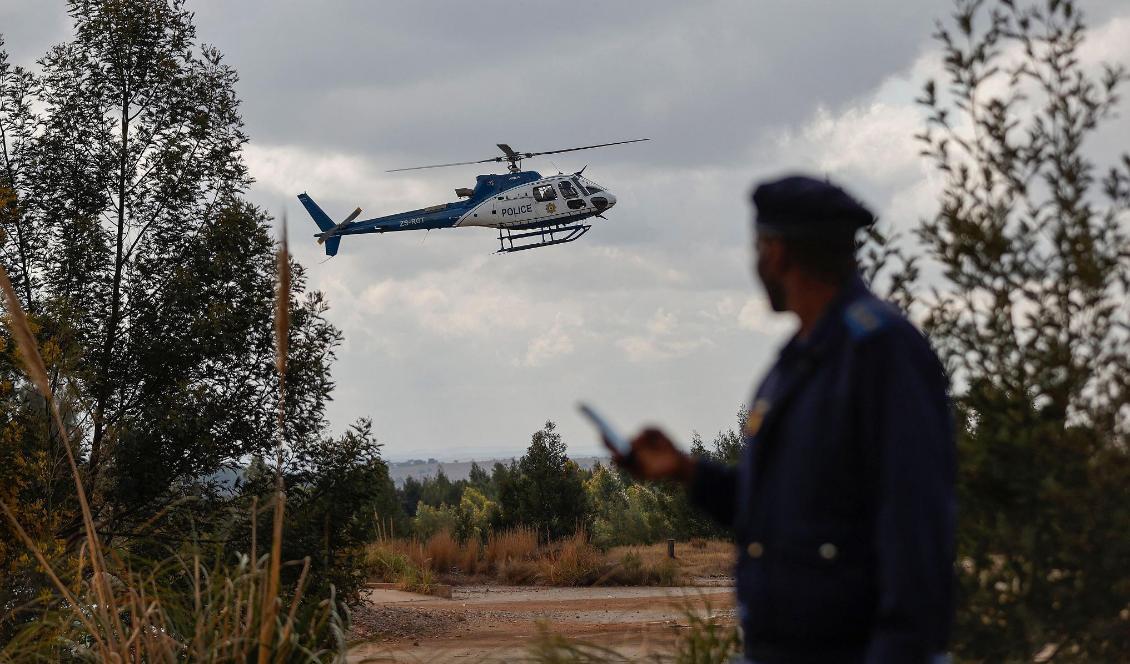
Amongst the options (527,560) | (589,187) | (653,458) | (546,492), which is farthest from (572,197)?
(653,458)

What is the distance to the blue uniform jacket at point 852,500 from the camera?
177cm

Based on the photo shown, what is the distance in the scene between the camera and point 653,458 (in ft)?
7.31

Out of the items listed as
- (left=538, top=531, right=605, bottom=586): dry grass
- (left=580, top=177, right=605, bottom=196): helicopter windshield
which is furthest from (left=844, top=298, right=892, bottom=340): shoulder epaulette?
(left=580, top=177, right=605, bottom=196): helicopter windshield

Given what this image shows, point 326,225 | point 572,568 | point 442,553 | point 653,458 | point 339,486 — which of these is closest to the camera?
point 653,458

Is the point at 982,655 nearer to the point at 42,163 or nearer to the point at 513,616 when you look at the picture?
the point at 42,163

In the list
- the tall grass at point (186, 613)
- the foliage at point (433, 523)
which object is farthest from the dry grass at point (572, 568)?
the tall grass at point (186, 613)

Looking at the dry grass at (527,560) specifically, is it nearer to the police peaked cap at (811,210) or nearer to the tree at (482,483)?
the police peaked cap at (811,210)

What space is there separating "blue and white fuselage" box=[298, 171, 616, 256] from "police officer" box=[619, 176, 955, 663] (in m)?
27.8

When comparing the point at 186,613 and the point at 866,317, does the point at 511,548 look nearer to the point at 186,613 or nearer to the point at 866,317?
the point at 186,613

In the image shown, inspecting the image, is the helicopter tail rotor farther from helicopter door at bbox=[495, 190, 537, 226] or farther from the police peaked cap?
the police peaked cap

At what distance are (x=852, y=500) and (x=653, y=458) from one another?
17.5 inches

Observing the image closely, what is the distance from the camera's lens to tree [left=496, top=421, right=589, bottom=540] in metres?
29.5

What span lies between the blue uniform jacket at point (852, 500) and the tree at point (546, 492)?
27.4 m

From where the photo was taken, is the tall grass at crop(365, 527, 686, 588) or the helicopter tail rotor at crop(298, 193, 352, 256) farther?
the helicopter tail rotor at crop(298, 193, 352, 256)
